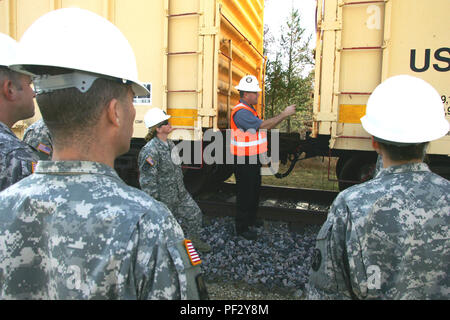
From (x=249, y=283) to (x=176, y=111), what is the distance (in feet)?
8.13

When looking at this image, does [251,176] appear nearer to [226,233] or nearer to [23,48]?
[226,233]

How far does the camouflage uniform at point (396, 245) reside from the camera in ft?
4.04

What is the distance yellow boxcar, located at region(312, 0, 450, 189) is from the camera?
3688 millimetres

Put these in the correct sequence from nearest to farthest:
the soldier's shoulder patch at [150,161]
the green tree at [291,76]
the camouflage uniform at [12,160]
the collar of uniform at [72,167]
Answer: the collar of uniform at [72,167] < the camouflage uniform at [12,160] < the soldier's shoulder patch at [150,161] < the green tree at [291,76]

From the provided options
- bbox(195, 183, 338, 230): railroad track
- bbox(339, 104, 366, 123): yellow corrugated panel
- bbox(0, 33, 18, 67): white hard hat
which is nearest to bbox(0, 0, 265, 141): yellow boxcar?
bbox(195, 183, 338, 230): railroad track

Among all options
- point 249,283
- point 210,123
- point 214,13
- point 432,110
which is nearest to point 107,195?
point 432,110

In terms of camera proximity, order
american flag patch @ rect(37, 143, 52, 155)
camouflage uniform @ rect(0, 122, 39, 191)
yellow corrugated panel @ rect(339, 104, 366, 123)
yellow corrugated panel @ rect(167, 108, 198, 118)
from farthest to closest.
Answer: yellow corrugated panel @ rect(167, 108, 198, 118)
yellow corrugated panel @ rect(339, 104, 366, 123)
american flag patch @ rect(37, 143, 52, 155)
camouflage uniform @ rect(0, 122, 39, 191)

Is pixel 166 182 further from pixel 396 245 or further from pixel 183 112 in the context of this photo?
pixel 396 245

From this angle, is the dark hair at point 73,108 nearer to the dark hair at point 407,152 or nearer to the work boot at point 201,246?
the dark hair at point 407,152

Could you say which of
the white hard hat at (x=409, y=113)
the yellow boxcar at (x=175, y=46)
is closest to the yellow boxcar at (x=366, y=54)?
the yellow boxcar at (x=175, y=46)

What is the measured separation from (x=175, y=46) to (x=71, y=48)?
151 inches

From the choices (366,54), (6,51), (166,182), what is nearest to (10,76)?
(6,51)

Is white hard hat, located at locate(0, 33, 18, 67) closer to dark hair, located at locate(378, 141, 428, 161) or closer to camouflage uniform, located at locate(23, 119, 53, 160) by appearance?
camouflage uniform, located at locate(23, 119, 53, 160)

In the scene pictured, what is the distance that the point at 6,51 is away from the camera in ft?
5.65
